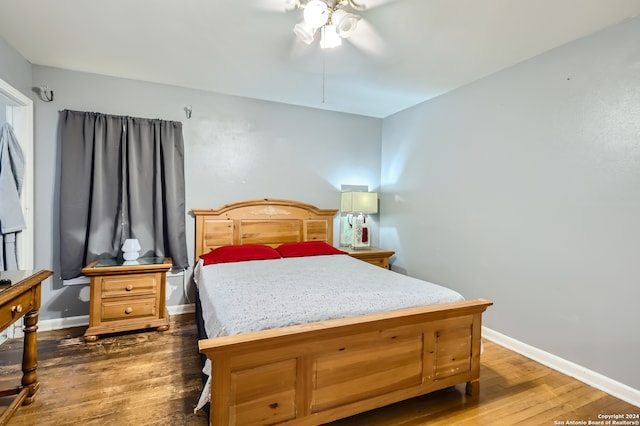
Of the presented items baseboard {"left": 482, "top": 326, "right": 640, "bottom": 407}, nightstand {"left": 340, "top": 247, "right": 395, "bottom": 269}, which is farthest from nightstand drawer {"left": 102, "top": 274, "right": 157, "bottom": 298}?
baseboard {"left": 482, "top": 326, "right": 640, "bottom": 407}

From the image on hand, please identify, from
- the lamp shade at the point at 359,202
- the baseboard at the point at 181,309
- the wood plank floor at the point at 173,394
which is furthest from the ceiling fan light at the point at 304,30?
the baseboard at the point at 181,309

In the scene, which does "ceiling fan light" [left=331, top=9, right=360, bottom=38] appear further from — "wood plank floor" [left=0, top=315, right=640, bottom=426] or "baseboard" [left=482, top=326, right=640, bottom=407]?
"baseboard" [left=482, top=326, right=640, bottom=407]

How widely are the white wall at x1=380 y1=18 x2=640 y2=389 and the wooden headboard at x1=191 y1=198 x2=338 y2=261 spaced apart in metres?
1.37

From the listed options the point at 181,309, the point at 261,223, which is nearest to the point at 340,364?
the point at 261,223

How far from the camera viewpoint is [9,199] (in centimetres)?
253

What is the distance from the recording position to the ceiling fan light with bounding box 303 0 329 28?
181cm

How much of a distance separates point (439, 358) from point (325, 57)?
7.93 ft

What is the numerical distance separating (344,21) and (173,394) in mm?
2542

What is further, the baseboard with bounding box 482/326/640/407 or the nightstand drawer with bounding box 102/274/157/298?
the nightstand drawer with bounding box 102/274/157/298

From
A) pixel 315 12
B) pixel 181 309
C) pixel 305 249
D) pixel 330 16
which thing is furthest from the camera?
pixel 305 249

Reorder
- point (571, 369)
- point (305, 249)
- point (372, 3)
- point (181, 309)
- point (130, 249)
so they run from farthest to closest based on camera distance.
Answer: point (305, 249)
point (181, 309)
point (130, 249)
point (571, 369)
point (372, 3)

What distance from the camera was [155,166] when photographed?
3279mm

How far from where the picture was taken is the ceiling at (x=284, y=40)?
6.63ft

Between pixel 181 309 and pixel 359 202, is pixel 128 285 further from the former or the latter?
pixel 359 202
